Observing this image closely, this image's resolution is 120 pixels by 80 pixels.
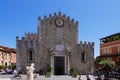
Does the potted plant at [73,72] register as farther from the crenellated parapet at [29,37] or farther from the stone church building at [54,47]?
the crenellated parapet at [29,37]

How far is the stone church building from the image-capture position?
47312 millimetres

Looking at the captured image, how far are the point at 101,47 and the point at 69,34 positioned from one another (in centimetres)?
2174

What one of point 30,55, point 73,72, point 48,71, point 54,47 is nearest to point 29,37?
point 30,55

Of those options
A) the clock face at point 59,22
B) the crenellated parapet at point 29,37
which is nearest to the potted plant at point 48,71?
the crenellated parapet at point 29,37

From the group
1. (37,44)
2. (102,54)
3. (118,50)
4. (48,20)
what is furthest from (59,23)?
(102,54)

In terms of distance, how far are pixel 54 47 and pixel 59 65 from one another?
9.69 feet

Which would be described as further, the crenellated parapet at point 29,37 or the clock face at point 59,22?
the clock face at point 59,22

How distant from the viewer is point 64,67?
48.0 m

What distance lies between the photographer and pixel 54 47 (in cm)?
4775

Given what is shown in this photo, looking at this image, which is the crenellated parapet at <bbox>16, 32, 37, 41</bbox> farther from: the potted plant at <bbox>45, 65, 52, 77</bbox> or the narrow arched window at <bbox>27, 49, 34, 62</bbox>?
the potted plant at <bbox>45, 65, 52, 77</bbox>

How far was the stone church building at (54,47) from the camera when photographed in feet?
155

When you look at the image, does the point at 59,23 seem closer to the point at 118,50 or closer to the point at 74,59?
the point at 74,59

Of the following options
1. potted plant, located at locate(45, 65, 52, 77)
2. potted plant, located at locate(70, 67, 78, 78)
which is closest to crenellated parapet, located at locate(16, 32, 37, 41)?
potted plant, located at locate(45, 65, 52, 77)

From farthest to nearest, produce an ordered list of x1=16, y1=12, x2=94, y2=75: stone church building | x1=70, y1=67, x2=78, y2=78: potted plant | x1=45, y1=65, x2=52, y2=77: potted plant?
x1=16, y1=12, x2=94, y2=75: stone church building
x1=70, y1=67, x2=78, y2=78: potted plant
x1=45, y1=65, x2=52, y2=77: potted plant
